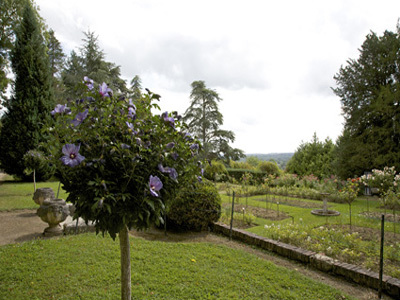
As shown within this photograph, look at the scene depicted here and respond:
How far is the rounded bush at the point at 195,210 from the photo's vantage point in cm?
539

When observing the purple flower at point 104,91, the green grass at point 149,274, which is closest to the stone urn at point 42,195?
the green grass at point 149,274

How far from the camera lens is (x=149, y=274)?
3270mm

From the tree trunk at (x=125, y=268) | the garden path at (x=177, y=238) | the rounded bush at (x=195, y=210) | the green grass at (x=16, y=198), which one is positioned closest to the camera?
the tree trunk at (x=125, y=268)

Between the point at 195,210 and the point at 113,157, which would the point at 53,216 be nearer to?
the point at 195,210

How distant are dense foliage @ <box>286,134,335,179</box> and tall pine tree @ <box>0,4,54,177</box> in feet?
57.0

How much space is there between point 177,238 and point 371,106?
482 inches

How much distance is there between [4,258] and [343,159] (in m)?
14.5

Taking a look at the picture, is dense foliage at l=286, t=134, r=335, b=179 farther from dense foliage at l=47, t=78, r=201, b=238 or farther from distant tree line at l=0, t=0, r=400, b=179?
dense foliage at l=47, t=78, r=201, b=238

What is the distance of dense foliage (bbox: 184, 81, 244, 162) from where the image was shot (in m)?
21.3

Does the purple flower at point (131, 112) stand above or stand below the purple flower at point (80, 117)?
above

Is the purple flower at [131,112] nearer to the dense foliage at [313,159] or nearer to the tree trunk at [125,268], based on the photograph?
the tree trunk at [125,268]

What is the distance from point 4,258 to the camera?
375 cm

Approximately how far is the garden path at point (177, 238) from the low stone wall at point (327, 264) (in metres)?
0.10

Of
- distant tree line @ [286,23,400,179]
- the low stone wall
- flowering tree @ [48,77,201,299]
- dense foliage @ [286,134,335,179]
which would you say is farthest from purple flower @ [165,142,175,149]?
dense foliage @ [286,134,335,179]
